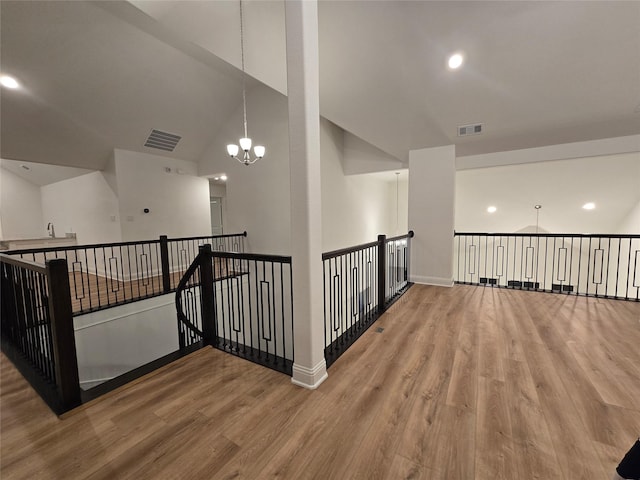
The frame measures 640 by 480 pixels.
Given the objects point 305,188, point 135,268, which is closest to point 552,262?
point 305,188

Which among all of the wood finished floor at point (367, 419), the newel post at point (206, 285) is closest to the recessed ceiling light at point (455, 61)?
the wood finished floor at point (367, 419)

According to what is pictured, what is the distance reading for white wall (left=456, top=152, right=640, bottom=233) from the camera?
582 centimetres

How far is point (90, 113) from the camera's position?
4.89 meters

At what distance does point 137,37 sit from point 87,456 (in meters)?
5.40

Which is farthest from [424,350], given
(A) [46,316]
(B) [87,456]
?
(A) [46,316]

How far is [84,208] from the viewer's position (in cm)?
686

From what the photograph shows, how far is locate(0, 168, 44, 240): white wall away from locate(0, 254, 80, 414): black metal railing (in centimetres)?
760

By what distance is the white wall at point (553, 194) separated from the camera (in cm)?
582

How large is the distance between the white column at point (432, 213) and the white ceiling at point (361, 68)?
11.9 inches

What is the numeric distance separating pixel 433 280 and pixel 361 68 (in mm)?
3738

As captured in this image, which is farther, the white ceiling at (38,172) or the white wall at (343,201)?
the white ceiling at (38,172)

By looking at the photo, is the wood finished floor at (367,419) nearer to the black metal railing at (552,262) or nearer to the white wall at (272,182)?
the white wall at (272,182)

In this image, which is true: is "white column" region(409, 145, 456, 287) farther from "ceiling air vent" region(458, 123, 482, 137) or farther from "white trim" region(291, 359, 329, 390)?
"white trim" region(291, 359, 329, 390)

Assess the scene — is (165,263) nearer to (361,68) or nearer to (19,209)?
(361,68)
